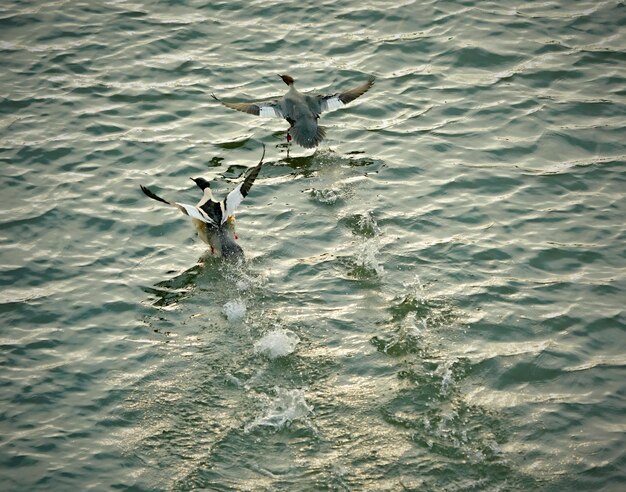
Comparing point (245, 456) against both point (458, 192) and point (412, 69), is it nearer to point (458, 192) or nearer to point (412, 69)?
point (458, 192)

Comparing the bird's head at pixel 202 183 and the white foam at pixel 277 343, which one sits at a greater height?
the bird's head at pixel 202 183

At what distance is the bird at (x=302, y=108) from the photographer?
400 inches

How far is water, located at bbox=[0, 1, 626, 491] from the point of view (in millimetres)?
6234

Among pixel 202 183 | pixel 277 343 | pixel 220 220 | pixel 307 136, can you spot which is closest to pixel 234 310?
pixel 277 343

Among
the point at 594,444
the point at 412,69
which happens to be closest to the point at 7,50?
the point at 412,69

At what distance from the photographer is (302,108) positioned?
10.3 metres

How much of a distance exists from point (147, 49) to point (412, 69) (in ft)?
13.4

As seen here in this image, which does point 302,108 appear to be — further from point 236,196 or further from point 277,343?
point 277,343

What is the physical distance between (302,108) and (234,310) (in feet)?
11.9

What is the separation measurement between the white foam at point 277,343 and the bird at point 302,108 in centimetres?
350

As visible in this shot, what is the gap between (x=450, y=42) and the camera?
1214 cm

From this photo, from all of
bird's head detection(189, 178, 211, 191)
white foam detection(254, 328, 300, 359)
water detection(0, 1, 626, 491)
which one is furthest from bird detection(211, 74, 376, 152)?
white foam detection(254, 328, 300, 359)

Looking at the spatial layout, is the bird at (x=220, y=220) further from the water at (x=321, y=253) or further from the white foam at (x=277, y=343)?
the white foam at (x=277, y=343)

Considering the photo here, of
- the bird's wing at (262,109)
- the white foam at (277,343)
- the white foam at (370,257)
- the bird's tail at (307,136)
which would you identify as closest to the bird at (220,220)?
the white foam at (370,257)
